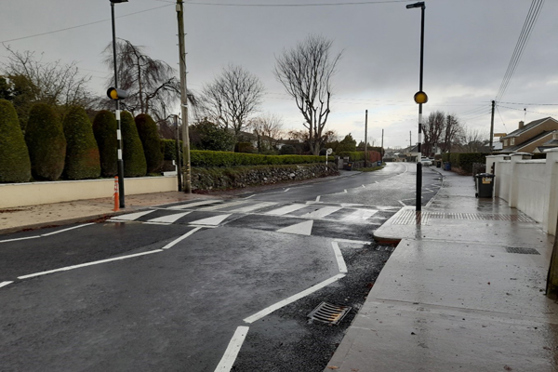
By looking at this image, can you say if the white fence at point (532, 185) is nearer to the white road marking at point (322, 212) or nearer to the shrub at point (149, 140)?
the white road marking at point (322, 212)

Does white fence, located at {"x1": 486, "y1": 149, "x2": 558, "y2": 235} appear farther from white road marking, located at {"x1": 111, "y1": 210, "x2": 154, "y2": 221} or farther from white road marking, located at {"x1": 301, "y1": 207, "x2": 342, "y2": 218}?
white road marking, located at {"x1": 111, "y1": 210, "x2": 154, "y2": 221}

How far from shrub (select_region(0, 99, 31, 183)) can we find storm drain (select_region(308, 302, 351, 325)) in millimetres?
12556

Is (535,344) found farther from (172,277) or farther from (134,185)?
(134,185)

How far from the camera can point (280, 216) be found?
10.5 metres

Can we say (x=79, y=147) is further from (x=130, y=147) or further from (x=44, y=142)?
(x=130, y=147)

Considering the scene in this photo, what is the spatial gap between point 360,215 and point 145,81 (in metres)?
23.1

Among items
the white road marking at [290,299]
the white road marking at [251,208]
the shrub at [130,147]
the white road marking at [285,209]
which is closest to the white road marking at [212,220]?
the white road marking at [251,208]

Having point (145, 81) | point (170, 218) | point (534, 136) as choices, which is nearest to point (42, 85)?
point (145, 81)

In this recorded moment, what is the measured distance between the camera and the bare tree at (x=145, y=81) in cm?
2625

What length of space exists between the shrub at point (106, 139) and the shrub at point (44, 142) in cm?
215

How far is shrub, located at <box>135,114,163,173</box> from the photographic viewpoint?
17.2 meters

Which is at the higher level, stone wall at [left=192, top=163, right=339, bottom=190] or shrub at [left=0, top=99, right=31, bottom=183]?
shrub at [left=0, top=99, right=31, bottom=183]

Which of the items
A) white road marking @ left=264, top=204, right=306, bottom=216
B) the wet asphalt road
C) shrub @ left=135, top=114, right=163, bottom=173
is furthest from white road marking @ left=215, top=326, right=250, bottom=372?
shrub @ left=135, top=114, right=163, bottom=173

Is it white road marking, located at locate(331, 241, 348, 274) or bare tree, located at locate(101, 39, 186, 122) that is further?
bare tree, located at locate(101, 39, 186, 122)
